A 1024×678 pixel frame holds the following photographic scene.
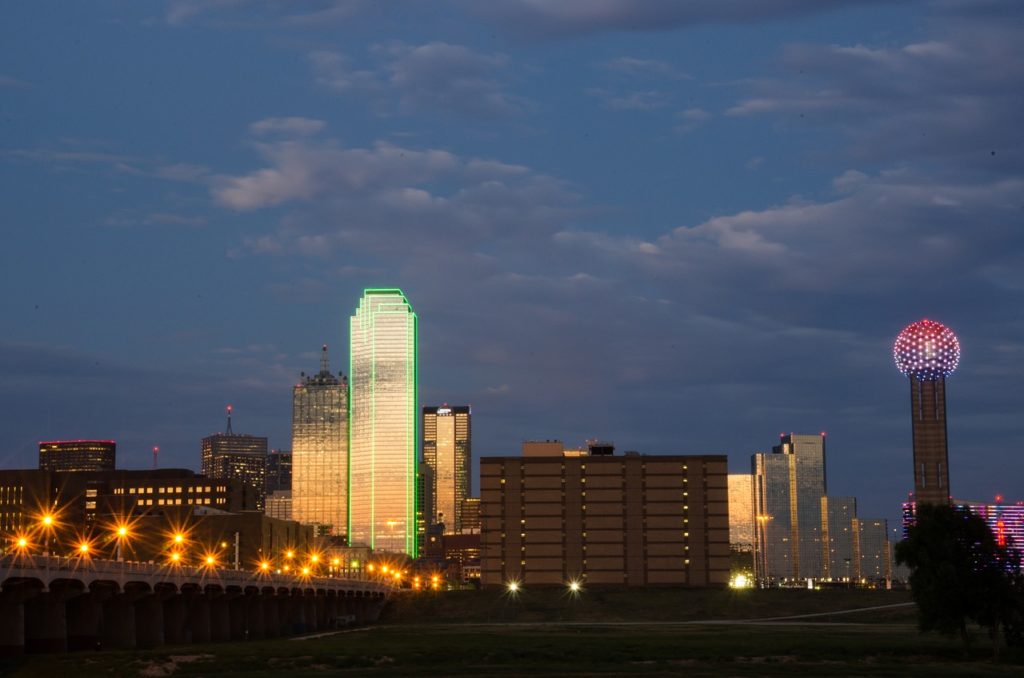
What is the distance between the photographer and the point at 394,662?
106 metres

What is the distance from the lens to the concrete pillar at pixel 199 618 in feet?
472

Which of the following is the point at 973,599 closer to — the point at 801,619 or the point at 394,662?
the point at 394,662

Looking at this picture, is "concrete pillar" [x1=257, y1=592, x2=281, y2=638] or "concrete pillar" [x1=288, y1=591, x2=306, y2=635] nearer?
"concrete pillar" [x1=257, y1=592, x2=281, y2=638]

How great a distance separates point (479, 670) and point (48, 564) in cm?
3381

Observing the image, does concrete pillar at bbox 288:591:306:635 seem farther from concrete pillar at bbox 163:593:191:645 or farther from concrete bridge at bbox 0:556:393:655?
concrete pillar at bbox 163:593:191:645

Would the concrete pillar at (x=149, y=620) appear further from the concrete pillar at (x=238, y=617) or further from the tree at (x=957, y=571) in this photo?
the tree at (x=957, y=571)

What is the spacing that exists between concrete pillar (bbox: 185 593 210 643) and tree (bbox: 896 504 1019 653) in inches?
2838

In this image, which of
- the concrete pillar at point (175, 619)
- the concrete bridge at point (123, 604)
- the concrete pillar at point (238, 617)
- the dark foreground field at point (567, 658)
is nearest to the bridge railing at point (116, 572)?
the concrete bridge at point (123, 604)

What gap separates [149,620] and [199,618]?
13.2 metres

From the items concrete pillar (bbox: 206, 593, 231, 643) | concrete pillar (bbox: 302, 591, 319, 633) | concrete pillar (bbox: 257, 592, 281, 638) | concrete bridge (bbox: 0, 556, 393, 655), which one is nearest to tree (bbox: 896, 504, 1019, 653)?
concrete bridge (bbox: 0, 556, 393, 655)

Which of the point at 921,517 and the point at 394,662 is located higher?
the point at 921,517

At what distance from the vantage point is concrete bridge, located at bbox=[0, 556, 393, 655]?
104875 millimetres

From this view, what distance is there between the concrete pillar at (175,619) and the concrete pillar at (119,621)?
36.2 ft

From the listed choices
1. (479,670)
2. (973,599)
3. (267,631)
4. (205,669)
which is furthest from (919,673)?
(267,631)
